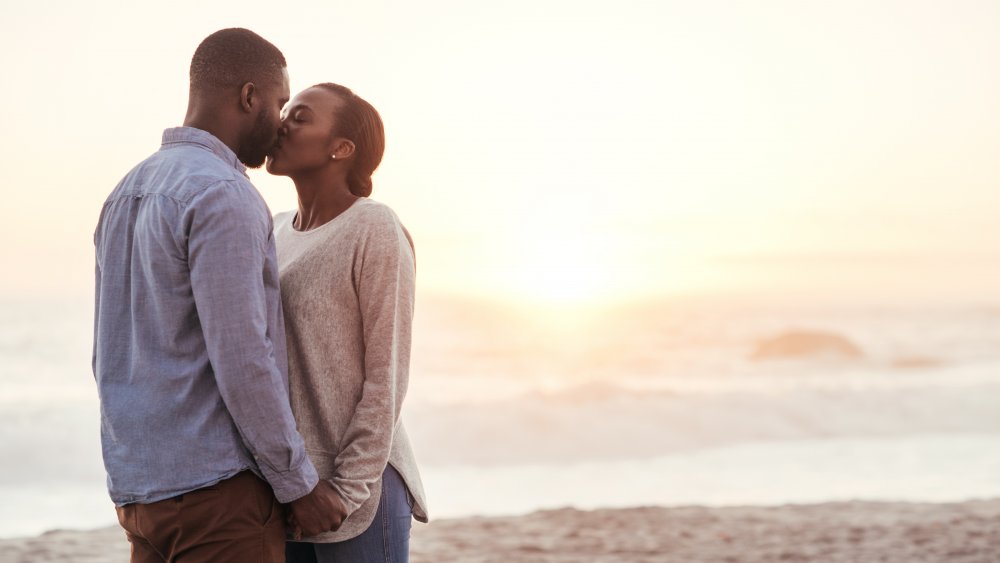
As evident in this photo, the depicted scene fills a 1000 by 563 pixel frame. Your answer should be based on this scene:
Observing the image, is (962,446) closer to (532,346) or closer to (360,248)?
(360,248)

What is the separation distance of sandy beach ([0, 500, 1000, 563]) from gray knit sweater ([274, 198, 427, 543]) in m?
3.28

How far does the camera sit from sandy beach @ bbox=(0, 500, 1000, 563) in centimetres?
534

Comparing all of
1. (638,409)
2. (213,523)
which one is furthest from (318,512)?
(638,409)

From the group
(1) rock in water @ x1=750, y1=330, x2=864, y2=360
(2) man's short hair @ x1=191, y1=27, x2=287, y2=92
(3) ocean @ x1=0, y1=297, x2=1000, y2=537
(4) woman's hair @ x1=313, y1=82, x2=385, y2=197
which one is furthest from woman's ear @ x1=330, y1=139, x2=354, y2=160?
(1) rock in water @ x1=750, y1=330, x2=864, y2=360

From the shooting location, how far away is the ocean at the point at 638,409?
809 cm

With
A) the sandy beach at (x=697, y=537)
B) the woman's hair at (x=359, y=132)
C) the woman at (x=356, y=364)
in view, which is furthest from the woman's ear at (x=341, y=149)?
the sandy beach at (x=697, y=537)

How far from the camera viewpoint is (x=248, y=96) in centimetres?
217

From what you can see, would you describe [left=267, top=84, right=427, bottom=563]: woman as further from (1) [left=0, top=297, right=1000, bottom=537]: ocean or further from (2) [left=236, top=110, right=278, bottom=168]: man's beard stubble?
(1) [left=0, top=297, right=1000, bottom=537]: ocean

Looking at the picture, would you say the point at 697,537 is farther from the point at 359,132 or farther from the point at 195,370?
the point at 195,370

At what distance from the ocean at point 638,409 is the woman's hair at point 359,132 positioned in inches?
201

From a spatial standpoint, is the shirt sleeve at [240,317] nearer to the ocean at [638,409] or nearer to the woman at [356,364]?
the woman at [356,364]

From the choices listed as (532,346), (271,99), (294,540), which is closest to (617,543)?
(294,540)

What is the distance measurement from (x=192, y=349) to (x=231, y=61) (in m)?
0.64

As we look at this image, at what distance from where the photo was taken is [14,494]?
8094mm
